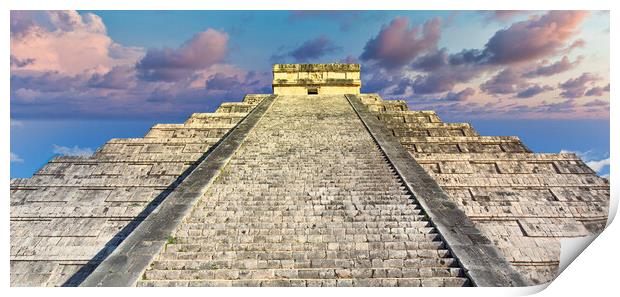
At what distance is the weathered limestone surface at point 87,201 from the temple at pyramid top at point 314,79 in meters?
8.22

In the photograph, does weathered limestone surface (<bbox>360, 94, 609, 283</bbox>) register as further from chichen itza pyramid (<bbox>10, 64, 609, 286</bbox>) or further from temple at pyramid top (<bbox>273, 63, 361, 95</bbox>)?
temple at pyramid top (<bbox>273, 63, 361, 95</bbox>)

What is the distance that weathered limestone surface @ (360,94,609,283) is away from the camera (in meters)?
7.51

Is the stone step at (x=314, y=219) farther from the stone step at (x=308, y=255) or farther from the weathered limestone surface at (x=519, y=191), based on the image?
the weathered limestone surface at (x=519, y=191)

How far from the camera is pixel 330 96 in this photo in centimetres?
1764

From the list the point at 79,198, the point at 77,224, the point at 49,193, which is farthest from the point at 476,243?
the point at 49,193

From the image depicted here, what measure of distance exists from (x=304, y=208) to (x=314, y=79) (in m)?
13.1

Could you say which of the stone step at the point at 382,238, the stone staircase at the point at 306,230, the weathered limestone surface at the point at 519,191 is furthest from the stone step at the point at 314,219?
the weathered limestone surface at the point at 519,191

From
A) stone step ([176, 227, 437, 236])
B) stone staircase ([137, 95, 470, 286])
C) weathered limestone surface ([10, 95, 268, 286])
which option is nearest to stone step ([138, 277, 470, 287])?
stone staircase ([137, 95, 470, 286])

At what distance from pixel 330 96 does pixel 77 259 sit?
12.1m

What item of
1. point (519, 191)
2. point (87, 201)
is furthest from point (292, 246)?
point (519, 191)

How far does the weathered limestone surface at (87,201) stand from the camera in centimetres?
741

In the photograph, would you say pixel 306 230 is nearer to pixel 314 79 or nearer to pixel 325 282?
pixel 325 282

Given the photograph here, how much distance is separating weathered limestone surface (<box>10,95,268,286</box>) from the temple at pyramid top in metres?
8.22

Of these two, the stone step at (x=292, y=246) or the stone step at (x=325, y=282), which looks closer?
the stone step at (x=325, y=282)
